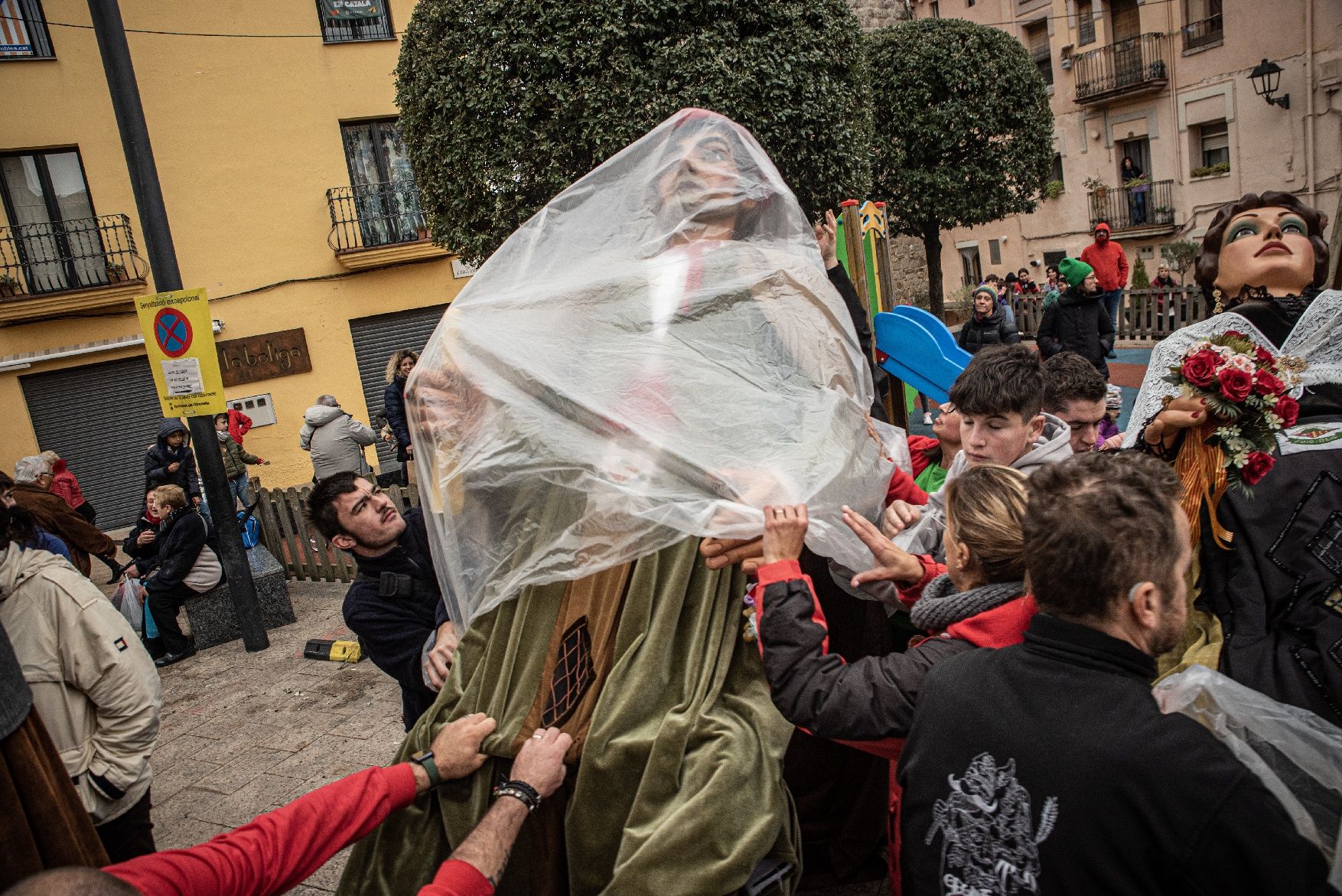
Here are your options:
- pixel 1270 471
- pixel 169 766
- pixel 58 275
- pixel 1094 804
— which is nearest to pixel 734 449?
pixel 1094 804

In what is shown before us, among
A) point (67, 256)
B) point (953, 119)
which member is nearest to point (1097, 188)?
point (953, 119)

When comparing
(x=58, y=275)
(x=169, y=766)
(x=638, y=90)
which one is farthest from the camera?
(x=58, y=275)

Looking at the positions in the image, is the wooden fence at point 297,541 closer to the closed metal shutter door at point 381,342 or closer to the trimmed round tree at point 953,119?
the closed metal shutter door at point 381,342

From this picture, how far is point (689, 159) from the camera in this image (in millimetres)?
2191

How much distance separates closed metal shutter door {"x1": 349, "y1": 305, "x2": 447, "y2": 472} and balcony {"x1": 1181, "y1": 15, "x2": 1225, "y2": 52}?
62.0ft

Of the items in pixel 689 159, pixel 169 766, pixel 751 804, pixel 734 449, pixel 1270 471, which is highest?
pixel 689 159

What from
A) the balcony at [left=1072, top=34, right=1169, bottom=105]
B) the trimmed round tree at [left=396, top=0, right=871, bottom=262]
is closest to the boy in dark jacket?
the trimmed round tree at [left=396, top=0, right=871, bottom=262]

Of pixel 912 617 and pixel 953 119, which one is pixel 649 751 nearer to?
pixel 912 617

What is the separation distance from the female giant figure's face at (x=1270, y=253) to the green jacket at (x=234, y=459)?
778cm

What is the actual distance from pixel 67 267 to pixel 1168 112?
23.6m

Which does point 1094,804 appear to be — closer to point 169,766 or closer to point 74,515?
point 169,766

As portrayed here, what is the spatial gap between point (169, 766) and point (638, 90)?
4.07m

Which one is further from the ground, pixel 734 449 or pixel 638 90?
pixel 638 90

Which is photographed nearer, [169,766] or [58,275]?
[169,766]
